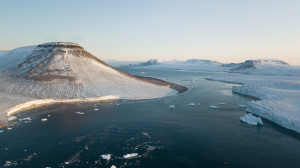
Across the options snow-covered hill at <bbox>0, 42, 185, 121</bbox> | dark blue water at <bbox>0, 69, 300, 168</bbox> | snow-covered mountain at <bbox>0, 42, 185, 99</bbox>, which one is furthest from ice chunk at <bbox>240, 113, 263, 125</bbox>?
snow-covered mountain at <bbox>0, 42, 185, 99</bbox>

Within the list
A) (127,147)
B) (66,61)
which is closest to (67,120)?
(127,147)

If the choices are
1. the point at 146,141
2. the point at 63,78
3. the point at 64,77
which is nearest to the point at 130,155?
the point at 146,141

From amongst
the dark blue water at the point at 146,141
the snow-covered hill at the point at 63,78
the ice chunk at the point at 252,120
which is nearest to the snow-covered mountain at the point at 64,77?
the snow-covered hill at the point at 63,78

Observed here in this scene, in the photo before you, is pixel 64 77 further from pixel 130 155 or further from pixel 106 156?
pixel 130 155

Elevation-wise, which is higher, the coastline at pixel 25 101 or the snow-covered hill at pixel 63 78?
the snow-covered hill at pixel 63 78

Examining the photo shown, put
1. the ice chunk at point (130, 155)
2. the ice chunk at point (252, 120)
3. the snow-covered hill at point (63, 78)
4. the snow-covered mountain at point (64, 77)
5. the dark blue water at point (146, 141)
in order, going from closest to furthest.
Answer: the dark blue water at point (146, 141), the ice chunk at point (130, 155), the ice chunk at point (252, 120), the snow-covered hill at point (63, 78), the snow-covered mountain at point (64, 77)

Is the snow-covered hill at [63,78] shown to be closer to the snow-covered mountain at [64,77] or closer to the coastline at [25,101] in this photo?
the snow-covered mountain at [64,77]

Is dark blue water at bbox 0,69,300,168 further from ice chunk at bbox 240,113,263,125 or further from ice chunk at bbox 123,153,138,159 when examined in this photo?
ice chunk at bbox 240,113,263,125
